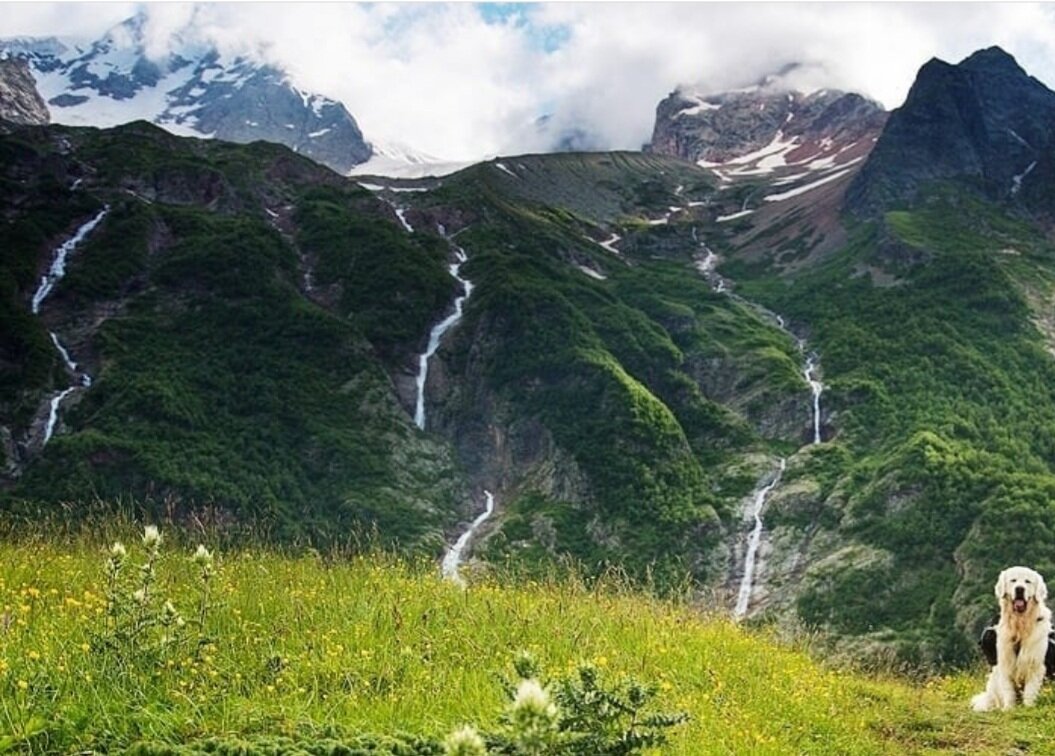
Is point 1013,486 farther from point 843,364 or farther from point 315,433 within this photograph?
point 315,433

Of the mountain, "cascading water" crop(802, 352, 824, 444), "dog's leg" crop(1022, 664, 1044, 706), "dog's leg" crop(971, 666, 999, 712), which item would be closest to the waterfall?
the mountain

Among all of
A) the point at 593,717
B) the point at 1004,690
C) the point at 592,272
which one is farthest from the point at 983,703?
the point at 592,272

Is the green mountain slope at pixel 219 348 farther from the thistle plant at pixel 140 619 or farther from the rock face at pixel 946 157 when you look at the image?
the rock face at pixel 946 157

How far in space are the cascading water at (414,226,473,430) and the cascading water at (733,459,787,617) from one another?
134ft

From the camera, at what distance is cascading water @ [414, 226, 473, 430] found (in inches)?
4587

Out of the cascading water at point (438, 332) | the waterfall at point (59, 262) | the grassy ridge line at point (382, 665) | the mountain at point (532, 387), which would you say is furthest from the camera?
the cascading water at point (438, 332)

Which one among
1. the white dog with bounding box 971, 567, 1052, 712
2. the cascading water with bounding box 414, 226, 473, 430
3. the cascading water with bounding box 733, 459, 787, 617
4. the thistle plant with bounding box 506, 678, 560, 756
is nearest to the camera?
the thistle plant with bounding box 506, 678, 560, 756

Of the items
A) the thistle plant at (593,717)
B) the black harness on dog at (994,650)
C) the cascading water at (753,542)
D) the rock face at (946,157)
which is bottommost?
the cascading water at (753,542)

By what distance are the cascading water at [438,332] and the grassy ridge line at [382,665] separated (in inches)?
3991

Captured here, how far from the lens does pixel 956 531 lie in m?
87.0

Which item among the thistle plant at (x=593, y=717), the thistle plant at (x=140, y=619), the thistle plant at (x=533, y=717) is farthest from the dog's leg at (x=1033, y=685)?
the thistle plant at (x=533, y=717)

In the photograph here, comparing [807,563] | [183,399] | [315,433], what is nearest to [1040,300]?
[807,563]

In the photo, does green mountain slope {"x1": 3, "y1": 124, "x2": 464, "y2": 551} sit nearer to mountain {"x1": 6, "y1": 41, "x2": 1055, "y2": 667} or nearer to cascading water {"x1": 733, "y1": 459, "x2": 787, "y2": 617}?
mountain {"x1": 6, "y1": 41, "x2": 1055, "y2": 667}

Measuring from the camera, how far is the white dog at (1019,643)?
1359 cm
